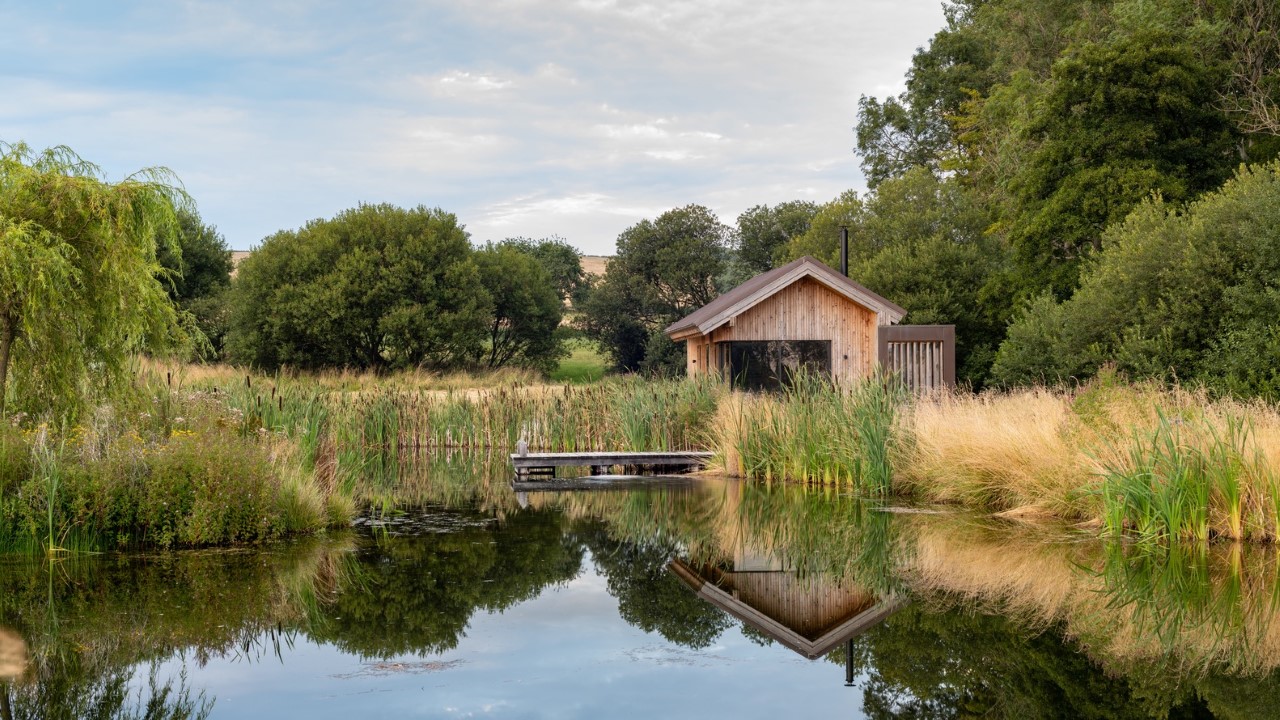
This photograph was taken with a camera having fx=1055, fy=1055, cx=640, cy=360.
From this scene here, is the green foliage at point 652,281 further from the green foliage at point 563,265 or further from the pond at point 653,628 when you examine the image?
the pond at point 653,628

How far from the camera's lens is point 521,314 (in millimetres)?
45594

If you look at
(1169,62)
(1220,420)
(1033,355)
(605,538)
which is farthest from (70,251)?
(1169,62)

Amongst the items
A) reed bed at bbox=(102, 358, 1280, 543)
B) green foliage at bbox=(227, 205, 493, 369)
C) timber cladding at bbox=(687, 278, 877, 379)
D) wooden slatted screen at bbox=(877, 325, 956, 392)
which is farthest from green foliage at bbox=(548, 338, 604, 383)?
wooden slatted screen at bbox=(877, 325, 956, 392)

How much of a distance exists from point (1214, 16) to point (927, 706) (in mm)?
24359

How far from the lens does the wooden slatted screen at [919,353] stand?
64.4ft

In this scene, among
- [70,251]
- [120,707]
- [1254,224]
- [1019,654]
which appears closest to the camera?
[120,707]

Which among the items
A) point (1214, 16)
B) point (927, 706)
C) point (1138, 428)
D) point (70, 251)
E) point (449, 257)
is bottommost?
point (927, 706)

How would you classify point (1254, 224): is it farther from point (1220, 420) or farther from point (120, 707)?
point (120, 707)

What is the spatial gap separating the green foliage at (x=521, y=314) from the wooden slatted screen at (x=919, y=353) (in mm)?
26553

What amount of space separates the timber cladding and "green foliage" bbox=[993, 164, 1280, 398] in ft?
12.5

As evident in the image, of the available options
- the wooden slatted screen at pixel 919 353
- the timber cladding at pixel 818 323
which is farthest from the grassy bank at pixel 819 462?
the timber cladding at pixel 818 323

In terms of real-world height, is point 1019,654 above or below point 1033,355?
below

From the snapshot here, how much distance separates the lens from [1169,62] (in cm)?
2309

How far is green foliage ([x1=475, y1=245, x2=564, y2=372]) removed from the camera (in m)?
44.9
